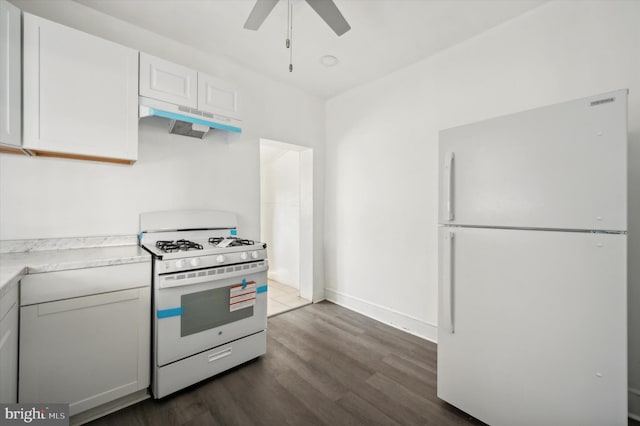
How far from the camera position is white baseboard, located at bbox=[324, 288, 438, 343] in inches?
103

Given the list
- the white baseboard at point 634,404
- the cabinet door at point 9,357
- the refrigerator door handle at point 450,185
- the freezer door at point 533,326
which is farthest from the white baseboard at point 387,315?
the cabinet door at point 9,357

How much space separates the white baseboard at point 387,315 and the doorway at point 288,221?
39 cm

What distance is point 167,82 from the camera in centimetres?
204

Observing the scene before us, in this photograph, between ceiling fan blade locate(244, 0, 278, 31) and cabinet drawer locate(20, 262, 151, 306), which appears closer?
cabinet drawer locate(20, 262, 151, 306)

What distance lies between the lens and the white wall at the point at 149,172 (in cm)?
182

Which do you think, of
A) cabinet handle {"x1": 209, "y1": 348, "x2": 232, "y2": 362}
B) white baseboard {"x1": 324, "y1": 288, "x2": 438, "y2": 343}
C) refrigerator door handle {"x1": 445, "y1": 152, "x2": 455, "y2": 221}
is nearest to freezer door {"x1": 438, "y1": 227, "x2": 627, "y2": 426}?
refrigerator door handle {"x1": 445, "y1": 152, "x2": 455, "y2": 221}

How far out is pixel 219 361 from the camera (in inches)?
77.3

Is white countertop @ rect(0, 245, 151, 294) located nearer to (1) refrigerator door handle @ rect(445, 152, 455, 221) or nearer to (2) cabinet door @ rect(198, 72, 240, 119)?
(2) cabinet door @ rect(198, 72, 240, 119)

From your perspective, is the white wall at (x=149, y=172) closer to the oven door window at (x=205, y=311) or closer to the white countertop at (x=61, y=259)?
the white countertop at (x=61, y=259)

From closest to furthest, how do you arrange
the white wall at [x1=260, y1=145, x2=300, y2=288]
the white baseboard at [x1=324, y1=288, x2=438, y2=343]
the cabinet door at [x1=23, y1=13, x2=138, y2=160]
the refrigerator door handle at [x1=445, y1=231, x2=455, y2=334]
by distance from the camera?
the cabinet door at [x1=23, y1=13, x2=138, y2=160] < the refrigerator door handle at [x1=445, y1=231, x2=455, y2=334] < the white baseboard at [x1=324, y1=288, x2=438, y2=343] < the white wall at [x1=260, y1=145, x2=300, y2=288]

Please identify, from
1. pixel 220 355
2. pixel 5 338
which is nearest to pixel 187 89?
pixel 5 338

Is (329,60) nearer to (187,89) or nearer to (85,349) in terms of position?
(187,89)

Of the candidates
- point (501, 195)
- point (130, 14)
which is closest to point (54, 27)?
point (130, 14)

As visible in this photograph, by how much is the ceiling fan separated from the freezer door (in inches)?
61.7
